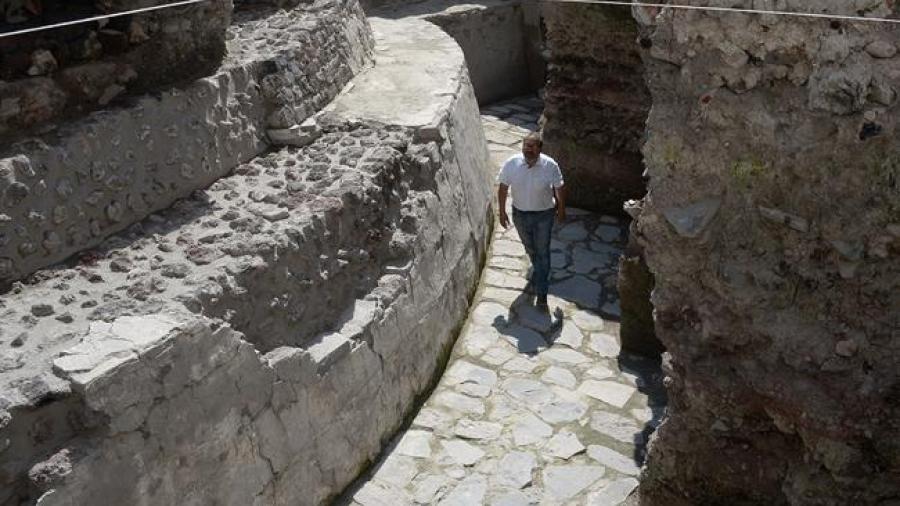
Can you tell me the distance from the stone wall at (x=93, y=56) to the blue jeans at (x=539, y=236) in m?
2.47

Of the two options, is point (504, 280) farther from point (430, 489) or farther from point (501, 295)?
point (430, 489)

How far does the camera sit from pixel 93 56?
5527mm

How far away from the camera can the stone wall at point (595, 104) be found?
859 centimetres

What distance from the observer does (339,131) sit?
→ 6988 mm

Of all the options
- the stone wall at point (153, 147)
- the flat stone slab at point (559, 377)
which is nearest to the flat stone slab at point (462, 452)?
the flat stone slab at point (559, 377)

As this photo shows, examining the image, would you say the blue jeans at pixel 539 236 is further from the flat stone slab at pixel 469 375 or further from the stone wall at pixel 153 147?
the stone wall at pixel 153 147

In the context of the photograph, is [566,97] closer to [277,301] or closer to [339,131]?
[339,131]

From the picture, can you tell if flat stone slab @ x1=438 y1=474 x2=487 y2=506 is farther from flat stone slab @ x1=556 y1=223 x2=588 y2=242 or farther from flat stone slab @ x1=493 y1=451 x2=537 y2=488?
flat stone slab @ x1=556 y1=223 x2=588 y2=242

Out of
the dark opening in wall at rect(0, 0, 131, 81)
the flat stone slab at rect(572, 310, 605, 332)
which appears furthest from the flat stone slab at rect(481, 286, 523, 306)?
the dark opening in wall at rect(0, 0, 131, 81)

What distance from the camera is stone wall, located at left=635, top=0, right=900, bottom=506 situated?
13.1 feet

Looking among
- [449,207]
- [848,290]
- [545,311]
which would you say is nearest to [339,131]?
[449,207]

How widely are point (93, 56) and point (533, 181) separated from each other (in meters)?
3.13

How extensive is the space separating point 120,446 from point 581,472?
2.71 metres

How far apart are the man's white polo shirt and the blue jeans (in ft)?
0.20
